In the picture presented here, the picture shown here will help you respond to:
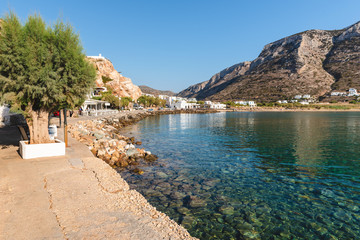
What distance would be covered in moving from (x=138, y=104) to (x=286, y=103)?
91418 mm

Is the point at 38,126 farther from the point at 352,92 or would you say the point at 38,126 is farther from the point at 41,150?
the point at 352,92

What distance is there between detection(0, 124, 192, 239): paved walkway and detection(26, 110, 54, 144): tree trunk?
1997mm

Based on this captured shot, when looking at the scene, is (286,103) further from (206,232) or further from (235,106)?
(206,232)

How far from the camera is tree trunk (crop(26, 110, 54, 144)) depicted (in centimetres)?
1107

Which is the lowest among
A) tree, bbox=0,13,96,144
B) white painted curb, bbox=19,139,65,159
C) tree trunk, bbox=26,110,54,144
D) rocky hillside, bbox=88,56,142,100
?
white painted curb, bbox=19,139,65,159

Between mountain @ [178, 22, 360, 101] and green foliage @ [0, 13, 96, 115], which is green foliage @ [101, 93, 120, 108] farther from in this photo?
mountain @ [178, 22, 360, 101]

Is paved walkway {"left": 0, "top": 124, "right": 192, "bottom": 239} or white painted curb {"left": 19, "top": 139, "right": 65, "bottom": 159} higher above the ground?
white painted curb {"left": 19, "top": 139, "right": 65, "bottom": 159}

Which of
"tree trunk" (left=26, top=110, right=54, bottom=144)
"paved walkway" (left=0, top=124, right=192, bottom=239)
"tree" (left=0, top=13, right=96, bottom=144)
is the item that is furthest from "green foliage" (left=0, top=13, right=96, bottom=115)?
"paved walkway" (left=0, top=124, right=192, bottom=239)

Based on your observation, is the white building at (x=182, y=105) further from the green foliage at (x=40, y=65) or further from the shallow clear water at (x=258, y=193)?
the green foliage at (x=40, y=65)

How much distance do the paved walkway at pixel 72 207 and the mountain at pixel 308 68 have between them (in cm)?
14682

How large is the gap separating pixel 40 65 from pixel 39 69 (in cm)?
22

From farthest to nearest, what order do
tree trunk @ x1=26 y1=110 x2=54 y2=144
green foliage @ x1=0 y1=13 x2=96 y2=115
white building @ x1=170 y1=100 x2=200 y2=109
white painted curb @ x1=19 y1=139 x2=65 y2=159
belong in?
white building @ x1=170 y1=100 x2=200 y2=109
tree trunk @ x1=26 y1=110 x2=54 y2=144
white painted curb @ x1=19 y1=139 x2=65 y2=159
green foliage @ x1=0 y1=13 x2=96 y2=115

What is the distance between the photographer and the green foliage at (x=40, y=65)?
31.4ft

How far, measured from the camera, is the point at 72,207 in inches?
230
